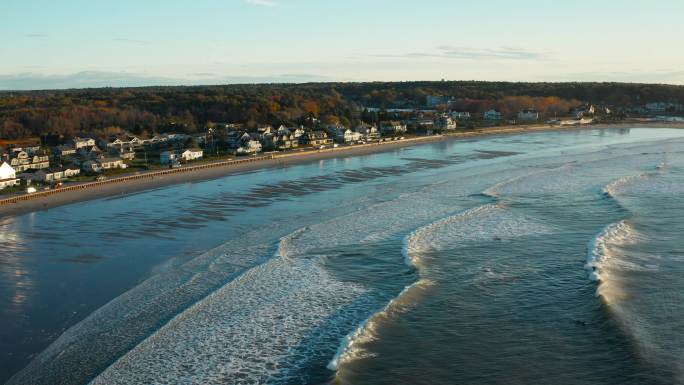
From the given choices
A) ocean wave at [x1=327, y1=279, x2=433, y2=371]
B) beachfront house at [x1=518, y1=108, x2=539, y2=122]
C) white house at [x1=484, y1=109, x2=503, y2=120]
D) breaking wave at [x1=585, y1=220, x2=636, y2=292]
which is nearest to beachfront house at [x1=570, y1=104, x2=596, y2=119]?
beachfront house at [x1=518, y1=108, x2=539, y2=122]

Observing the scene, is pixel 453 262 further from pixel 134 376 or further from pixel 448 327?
pixel 134 376

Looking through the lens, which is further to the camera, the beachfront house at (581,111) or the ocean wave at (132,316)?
the beachfront house at (581,111)

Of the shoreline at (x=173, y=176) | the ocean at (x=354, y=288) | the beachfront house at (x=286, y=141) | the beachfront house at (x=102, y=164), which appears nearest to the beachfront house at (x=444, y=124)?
the shoreline at (x=173, y=176)

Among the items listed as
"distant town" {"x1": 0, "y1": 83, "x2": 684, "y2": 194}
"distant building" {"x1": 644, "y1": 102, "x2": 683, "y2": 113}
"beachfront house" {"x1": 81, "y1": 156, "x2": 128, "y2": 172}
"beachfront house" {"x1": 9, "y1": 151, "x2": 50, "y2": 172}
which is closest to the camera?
"distant town" {"x1": 0, "y1": 83, "x2": 684, "y2": 194}

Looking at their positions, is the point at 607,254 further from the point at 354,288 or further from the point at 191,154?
the point at 191,154

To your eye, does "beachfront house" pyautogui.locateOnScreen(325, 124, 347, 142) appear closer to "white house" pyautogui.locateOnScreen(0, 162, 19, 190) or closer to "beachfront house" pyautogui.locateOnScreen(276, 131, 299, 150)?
"beachfront house" pyautogui.locateOnScreen(276, 131, 299, 150)

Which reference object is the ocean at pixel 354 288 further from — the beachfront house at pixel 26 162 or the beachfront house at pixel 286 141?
the beachfront house at pixel 286 141

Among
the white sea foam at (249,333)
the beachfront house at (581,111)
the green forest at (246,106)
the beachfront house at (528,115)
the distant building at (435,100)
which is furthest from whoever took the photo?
the distant building at (435,100)
